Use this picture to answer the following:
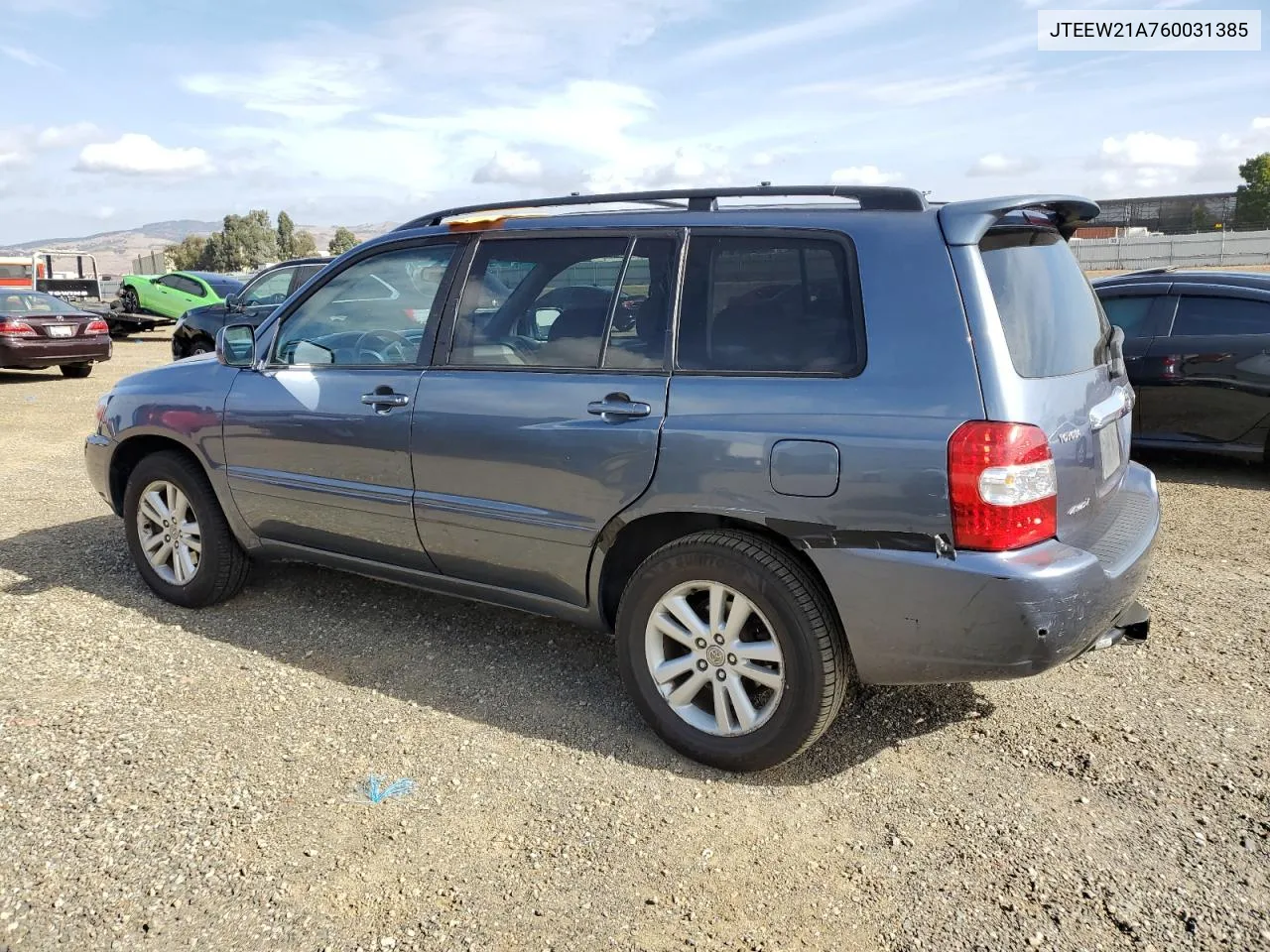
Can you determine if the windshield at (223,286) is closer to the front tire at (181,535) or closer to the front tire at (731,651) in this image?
the front tire at (181,535)

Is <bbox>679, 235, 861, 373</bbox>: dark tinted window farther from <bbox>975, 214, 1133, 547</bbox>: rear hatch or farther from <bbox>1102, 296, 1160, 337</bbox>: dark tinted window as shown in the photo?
<bbox>1102, 296, 1160, 337</bbox>: dark tinted window

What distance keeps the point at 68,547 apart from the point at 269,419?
2345mm

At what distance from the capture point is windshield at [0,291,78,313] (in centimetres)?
1435

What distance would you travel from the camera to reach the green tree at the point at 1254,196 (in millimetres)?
72250

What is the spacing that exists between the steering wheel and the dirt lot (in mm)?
1259

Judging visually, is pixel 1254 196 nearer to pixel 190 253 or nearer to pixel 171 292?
pixel 171 292

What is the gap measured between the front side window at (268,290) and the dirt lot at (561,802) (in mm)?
9590

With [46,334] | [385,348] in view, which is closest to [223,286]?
[46,334]

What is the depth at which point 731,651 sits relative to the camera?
3.18 m

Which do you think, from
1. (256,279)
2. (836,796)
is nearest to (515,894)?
(836,796)

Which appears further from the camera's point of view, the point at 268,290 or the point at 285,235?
the point at 285,235

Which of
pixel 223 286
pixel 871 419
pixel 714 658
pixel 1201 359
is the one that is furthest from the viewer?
pixel 223 286

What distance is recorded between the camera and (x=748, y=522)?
3.17m

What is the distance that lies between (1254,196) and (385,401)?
93069 millimetres
